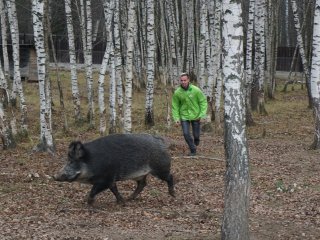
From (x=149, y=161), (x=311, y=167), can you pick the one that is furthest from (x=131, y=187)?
(x=311, y=167)

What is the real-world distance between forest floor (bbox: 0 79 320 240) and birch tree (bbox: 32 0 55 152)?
340 mm

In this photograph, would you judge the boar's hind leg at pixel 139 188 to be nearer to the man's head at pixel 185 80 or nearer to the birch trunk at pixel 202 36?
the man's head at pixel 185 80

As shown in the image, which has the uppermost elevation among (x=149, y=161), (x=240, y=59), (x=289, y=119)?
(x=240, y=59)

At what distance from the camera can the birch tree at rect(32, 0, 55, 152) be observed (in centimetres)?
1172

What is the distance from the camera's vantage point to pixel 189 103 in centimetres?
1190

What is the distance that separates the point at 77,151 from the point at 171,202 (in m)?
1.68

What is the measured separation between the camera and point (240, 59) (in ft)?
19.0

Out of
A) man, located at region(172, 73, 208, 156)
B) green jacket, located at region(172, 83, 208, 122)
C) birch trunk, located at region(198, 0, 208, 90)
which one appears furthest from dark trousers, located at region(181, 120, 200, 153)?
birch trunk, located at region(198, 0, 208, 90)

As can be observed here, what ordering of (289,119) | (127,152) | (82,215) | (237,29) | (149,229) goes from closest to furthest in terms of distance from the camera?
(237,29)
(149,229)
(82,215)
(127,152)
(289,119)

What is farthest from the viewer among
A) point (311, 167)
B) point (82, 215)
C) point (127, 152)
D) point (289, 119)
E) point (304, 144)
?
point (289, 119)

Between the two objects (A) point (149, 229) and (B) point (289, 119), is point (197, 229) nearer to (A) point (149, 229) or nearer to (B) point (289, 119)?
(A) point (149, 229)

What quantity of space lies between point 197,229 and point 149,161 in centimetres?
176

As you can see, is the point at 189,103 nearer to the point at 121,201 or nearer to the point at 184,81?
the point at 184,81

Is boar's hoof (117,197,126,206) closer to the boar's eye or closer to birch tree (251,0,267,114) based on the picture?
the boar's eye
